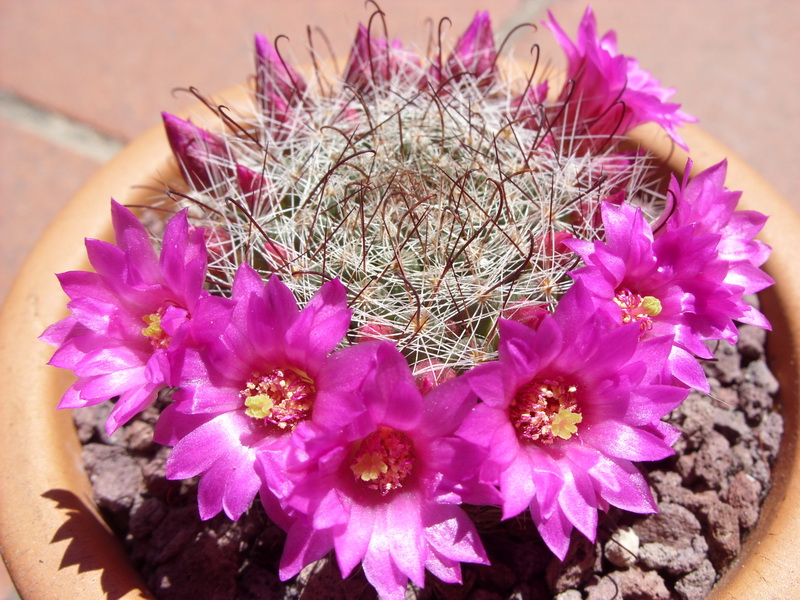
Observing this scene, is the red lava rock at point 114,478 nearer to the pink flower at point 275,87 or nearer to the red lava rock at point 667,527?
the pink flower at point 275,87

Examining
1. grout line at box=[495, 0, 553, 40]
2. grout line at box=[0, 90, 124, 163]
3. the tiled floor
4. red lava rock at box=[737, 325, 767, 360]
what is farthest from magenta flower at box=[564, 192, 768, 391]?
grout line at box=[0, 90, 124, 163]

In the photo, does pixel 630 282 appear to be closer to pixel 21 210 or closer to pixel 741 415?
pixel 741 415

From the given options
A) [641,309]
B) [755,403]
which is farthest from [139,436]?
[755,403]

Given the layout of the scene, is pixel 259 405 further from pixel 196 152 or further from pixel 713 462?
pixel 713 462

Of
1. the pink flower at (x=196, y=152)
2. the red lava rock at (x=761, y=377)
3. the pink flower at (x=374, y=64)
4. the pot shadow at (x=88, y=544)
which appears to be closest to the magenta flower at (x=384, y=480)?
the pot shadow at (x=88, y=544)

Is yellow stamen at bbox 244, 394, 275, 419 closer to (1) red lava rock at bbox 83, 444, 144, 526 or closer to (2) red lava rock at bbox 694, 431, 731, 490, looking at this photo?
(1) red lava rock at bbox 83, 444, 144, 526

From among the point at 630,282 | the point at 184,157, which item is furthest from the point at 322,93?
the point at 630,282
